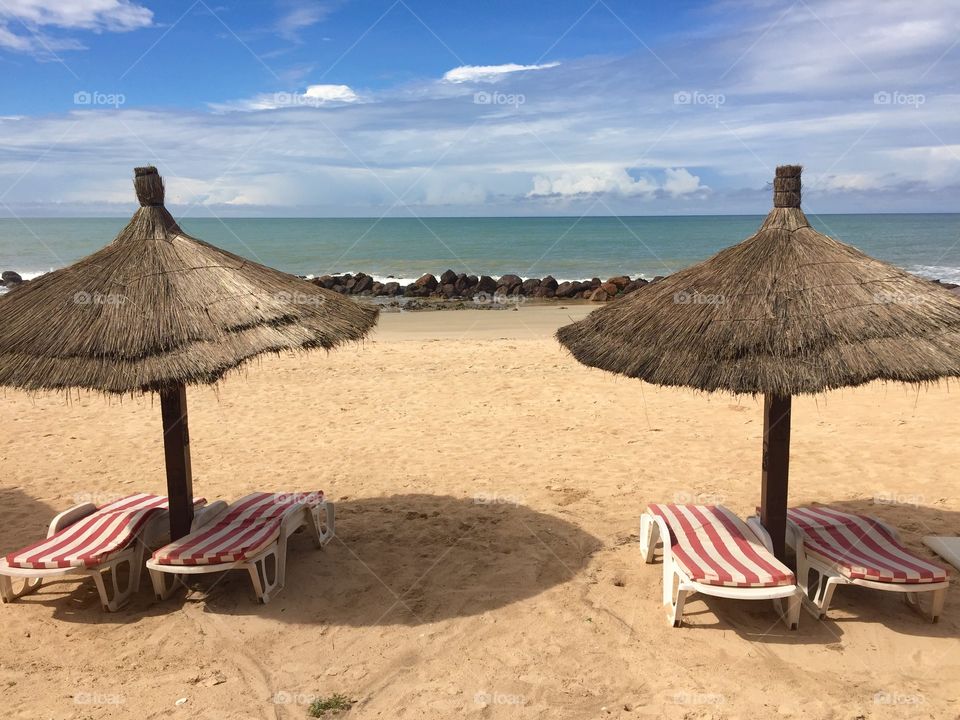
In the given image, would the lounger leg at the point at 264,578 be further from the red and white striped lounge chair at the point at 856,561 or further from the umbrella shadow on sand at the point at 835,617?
the red and white striped lounge chair at the point at 856,561

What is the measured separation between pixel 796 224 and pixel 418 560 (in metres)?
3.63

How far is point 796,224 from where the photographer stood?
15.3 feet

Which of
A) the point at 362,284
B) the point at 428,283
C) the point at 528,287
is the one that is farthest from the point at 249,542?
the point at 362,284

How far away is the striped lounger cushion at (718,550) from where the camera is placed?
166 inches

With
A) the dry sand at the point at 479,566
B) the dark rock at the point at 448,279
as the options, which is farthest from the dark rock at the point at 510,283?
the dry sand at the point at 479,566

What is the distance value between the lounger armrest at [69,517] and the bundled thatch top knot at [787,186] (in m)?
5.56

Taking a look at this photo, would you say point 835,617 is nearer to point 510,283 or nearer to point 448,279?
point 510,283

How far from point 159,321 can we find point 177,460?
1.09 m

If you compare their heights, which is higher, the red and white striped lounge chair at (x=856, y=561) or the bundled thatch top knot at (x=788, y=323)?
the bundled thatch top knot at (x=788, y=323)

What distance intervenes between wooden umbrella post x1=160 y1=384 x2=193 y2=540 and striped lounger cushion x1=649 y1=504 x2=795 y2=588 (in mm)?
3417

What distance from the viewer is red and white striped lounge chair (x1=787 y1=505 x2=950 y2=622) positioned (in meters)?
4.28

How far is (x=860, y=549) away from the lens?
4711 mm

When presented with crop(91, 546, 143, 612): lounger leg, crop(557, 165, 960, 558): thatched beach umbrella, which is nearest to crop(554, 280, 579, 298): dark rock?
crop(557, 165, 960, 558): thatched beach umbrella

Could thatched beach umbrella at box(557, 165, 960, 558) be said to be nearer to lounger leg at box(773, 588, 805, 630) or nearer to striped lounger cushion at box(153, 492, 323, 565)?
lounger leg at box(773, 588, 805, 630)
